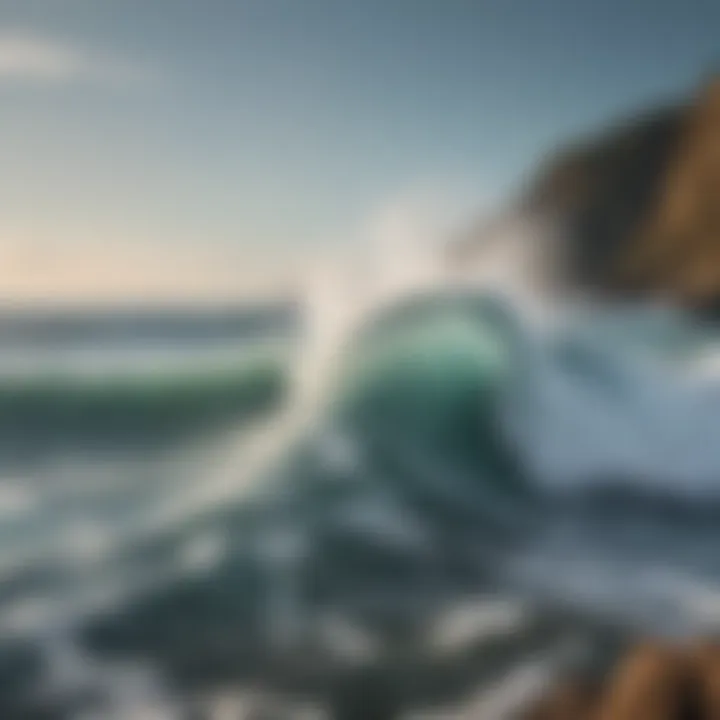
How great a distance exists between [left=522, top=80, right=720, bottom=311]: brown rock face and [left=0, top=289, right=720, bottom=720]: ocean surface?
0.06 meters

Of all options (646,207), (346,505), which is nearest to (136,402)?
(346,505)

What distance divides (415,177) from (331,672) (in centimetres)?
70

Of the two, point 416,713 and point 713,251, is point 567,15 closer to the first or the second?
point 713,251

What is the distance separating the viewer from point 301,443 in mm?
1598

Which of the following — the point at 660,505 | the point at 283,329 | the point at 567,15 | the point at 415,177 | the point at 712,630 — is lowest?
the point at 712,630

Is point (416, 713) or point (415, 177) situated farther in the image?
point (415, 177)

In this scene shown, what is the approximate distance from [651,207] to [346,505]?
2.05ft

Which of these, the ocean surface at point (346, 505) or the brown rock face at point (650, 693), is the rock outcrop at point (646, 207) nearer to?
the ocean surface at point (346, 505)

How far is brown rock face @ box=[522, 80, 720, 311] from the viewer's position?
1613 millimetres

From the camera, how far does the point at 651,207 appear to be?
1637 millimetres

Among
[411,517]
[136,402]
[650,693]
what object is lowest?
[650,693]

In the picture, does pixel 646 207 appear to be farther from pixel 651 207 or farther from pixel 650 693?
pixel 650 693

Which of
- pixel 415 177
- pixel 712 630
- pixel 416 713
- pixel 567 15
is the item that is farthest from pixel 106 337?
pixel 712 630

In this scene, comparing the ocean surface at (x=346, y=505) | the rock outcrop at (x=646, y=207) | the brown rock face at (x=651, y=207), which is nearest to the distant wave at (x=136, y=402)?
the ocean surface at (x=346, y=505)
